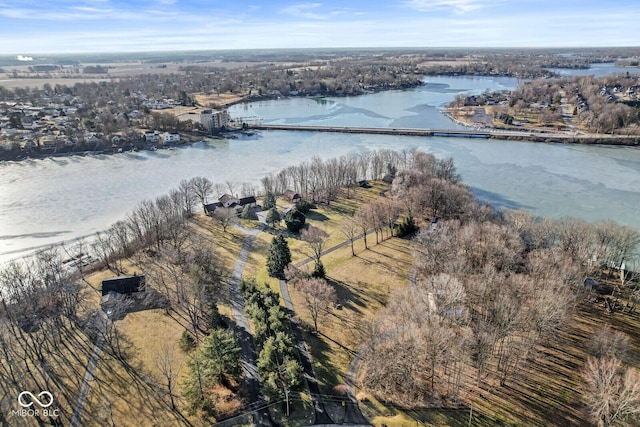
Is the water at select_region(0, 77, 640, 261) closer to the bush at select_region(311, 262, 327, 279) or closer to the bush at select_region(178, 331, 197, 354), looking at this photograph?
the bush at select_region(178, 331, 197, 354)

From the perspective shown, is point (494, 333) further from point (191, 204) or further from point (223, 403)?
point (191, 204)

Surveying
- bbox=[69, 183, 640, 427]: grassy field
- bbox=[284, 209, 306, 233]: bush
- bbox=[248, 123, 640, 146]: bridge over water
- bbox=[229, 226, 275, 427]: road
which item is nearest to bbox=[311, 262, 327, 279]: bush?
bbox=[69, 183, 640, 427]: grassy field

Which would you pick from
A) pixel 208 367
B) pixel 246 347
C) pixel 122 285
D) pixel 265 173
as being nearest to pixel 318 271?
pixel 246 347

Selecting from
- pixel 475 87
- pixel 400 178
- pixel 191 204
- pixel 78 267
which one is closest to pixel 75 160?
pixel 191 204

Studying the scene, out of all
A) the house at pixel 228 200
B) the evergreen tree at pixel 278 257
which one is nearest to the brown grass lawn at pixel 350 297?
the evergreen tree at pixel 278 257

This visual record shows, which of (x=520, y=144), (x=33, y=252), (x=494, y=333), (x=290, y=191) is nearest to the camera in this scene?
(x=494, y=333)

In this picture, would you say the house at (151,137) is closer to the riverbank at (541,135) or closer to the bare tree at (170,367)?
the bare tree at (170,367)
